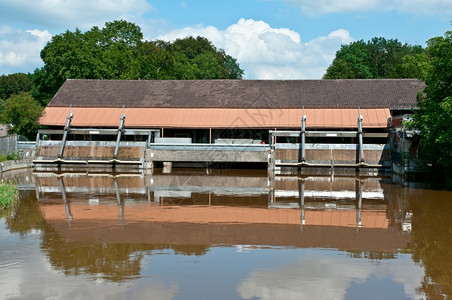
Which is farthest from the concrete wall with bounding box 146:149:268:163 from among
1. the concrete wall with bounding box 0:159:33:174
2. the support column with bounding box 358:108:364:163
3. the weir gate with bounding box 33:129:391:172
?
the concrete wall with bounding box 0:159:33:174

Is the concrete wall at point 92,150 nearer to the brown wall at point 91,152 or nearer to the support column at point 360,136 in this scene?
the brown wall at point 91,152

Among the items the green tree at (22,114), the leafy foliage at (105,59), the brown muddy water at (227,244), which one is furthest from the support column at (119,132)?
the leafy foliage at (105,59)

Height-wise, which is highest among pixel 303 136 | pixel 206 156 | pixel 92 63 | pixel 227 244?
pixel 92 63

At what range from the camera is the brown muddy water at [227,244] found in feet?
33.8

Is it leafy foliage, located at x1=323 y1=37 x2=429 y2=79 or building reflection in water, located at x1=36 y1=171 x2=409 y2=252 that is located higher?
leafy foliage, located at x1=323 y1=37 x2=429 y2=79

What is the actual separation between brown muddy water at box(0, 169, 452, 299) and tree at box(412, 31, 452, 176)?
247cm

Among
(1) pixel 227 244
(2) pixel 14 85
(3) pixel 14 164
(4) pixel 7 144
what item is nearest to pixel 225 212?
(1) pixel 227 244

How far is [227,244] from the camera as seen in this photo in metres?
13.7

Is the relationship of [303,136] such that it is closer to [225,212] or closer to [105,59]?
[225,212]

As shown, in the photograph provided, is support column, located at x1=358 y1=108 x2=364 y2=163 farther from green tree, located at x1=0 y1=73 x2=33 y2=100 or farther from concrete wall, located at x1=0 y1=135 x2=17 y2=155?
green tree, located at x1=0 y1=73 x2=33 y2=100

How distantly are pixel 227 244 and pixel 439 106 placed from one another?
50.6ft

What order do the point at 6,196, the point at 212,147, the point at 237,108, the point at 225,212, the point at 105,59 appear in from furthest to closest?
the point at 105,59 < the point at 237,108 < the point at 212,147 < the point at 6,196 < the point at 225,212

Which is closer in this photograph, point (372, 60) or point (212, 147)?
point (212, 147)

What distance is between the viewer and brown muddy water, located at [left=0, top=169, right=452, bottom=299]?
1030cm
